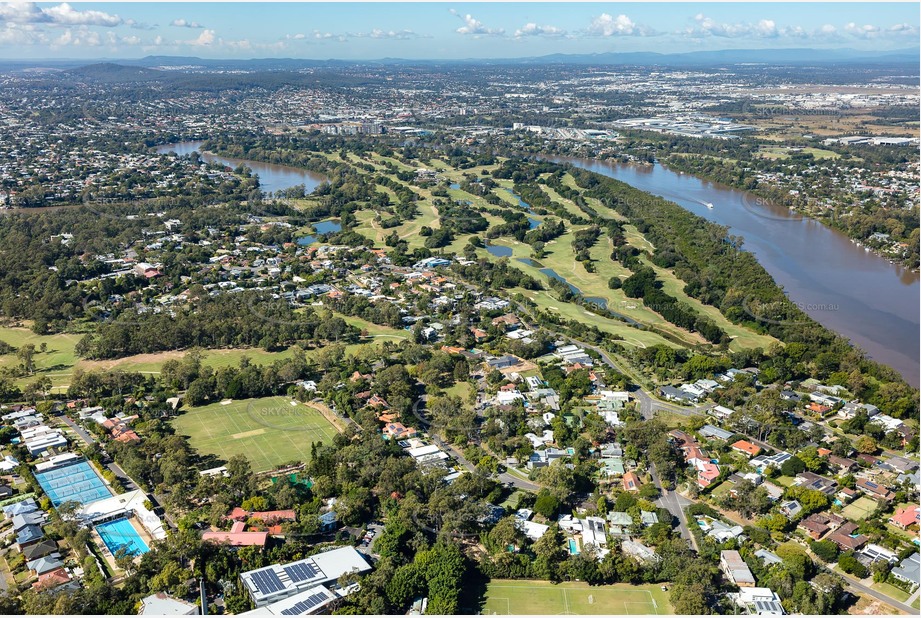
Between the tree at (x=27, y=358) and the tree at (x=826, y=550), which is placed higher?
the tree at (x=27, y=358)

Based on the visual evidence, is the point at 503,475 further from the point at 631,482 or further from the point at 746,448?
the point at 746,448

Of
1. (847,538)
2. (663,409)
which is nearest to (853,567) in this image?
(847,538)

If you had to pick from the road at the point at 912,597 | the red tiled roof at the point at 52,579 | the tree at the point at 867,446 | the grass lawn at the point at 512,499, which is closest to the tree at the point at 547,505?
the grass lawn at the point at 512,499

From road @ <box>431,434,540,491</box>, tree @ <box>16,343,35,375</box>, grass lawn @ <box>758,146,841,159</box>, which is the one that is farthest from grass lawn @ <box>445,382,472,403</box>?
grass lawn @ <box>758,146,841,159</box>

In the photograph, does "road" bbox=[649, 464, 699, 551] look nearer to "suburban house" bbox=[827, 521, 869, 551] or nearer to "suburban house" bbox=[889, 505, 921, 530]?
"suburban house" bbox=[827, 521, 869, 551]

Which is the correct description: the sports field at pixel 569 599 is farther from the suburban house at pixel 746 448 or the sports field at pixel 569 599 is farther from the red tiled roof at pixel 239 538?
the suburban house at pixel 746 448

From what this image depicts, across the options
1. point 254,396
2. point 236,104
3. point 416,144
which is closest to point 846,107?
point 416,144
